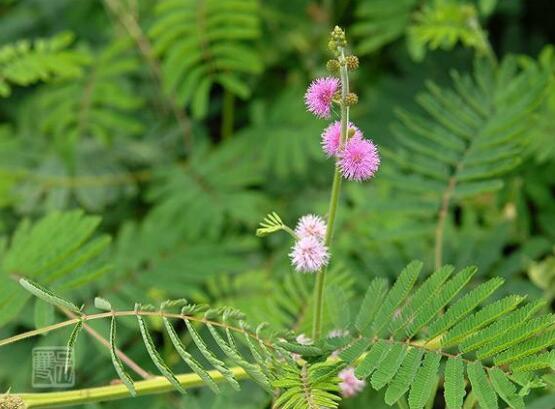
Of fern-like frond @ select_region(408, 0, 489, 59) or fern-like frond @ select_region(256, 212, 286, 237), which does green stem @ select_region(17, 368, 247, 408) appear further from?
fern-like frond @ select_region(408, 0, 489, 59)

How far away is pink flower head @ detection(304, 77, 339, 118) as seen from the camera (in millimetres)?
1043

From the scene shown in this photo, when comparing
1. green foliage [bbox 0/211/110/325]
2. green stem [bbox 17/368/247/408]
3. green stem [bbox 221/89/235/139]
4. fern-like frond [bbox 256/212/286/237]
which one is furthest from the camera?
green stem [bbox 221/89/235/139]

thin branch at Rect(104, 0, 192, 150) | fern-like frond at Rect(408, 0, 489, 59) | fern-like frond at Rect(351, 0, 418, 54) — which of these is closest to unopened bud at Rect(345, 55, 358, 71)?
fern-like frond at Rect(408, 0, 489, 59)

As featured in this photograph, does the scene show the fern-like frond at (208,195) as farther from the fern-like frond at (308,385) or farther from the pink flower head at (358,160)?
the pink flower head at (358,160)

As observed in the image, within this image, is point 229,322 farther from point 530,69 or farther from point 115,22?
point 115,22

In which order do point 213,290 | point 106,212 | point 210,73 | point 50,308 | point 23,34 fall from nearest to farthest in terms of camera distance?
point 50,308
point 213,290
point 210,73
point 106,212
point 23,34

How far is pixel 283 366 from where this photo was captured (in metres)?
1.14

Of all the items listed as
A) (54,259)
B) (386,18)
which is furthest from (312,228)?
(386,18)

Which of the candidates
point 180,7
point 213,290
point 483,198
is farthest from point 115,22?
point 483,198

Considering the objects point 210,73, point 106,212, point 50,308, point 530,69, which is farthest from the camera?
point 106,212

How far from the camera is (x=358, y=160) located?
3.36 ft

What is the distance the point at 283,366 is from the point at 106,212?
193cm

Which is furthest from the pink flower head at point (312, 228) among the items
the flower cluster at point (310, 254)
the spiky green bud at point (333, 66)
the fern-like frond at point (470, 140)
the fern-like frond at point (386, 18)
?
the fern-like frond at point (386, 18)

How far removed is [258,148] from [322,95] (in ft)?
5.94
